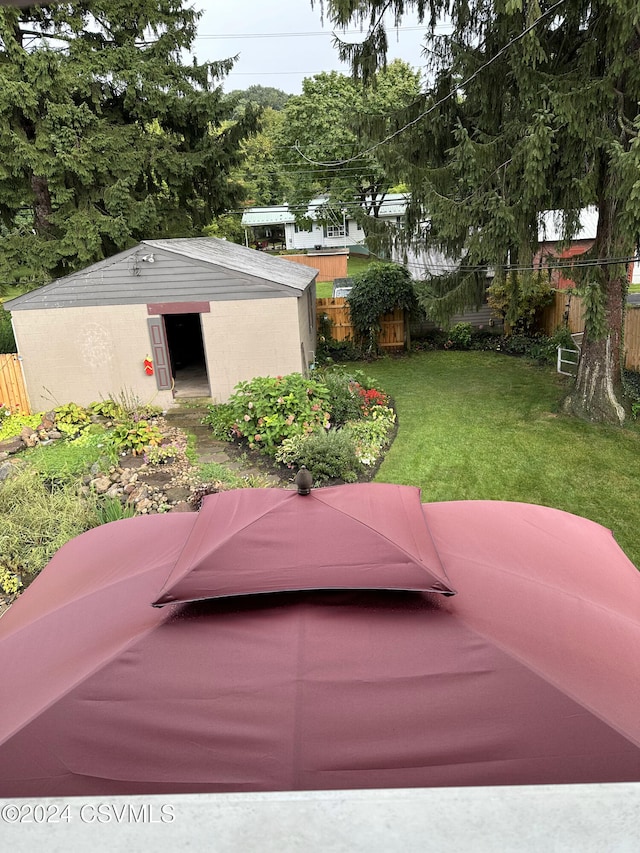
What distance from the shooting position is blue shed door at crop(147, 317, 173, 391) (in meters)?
11.3

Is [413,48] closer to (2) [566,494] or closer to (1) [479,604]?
(2) [566,494]

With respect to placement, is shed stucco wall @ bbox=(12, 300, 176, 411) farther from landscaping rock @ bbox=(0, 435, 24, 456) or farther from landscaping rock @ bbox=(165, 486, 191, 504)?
landscaping rock @ bbox=(165, 486, 191, 504)

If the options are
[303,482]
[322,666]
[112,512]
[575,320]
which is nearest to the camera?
[322,666]

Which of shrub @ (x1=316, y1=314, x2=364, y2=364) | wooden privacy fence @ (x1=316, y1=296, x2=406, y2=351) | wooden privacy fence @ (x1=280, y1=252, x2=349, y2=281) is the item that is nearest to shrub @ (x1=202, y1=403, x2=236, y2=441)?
shrub @ (x1=316, y1=314, x2=364, y2=364)

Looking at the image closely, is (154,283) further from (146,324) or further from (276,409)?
(276,409)

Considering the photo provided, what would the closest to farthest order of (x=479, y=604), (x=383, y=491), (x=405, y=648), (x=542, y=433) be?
(x=405, y=648)
(x=479, y=604)
(x=383, y=491)
(x=542, y=433)

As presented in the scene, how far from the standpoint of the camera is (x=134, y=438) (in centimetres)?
952

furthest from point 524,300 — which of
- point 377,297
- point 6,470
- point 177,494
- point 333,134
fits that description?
point 333,134

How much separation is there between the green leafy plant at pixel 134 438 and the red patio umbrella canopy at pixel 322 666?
6.30 meters

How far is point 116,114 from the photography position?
1385 centimetres

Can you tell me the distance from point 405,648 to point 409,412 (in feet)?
30.6

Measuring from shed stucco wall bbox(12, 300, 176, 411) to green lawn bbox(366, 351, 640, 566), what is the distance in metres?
5.55

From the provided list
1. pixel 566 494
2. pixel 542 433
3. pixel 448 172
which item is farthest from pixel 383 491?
pixel 448 172

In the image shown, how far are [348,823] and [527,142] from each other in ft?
32.3
